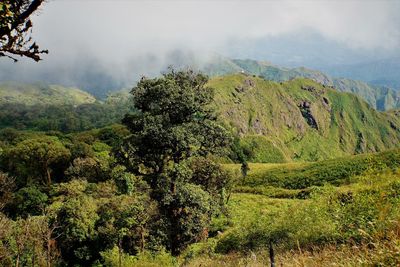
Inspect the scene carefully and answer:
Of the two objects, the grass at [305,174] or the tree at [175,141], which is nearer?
the tree at [175,141]

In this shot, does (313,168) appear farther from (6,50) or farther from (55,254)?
(6,50)

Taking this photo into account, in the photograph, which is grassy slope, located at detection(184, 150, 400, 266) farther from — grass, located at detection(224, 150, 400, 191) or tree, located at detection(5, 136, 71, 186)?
grass, located at detection(224, 150, 400, 191)

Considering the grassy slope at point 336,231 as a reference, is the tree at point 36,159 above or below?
above

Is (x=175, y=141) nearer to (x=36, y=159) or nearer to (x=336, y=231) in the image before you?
(x=336, y=231)

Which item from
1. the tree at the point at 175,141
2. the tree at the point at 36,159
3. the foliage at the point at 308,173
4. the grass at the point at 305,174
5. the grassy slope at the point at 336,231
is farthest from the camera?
the grass at the point at 305,174

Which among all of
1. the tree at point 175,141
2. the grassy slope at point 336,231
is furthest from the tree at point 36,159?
the grassy slope at point 336,231

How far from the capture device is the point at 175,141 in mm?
26656

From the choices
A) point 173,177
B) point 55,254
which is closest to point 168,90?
point 173,177

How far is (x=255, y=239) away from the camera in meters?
23.8

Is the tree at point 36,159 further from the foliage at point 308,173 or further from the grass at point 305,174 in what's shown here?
the foliage at point 308,173

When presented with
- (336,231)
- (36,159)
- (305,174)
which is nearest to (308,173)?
(305,174)

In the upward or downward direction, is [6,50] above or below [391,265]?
above

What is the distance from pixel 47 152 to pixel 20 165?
698 cm

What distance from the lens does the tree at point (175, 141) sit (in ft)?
86.9
